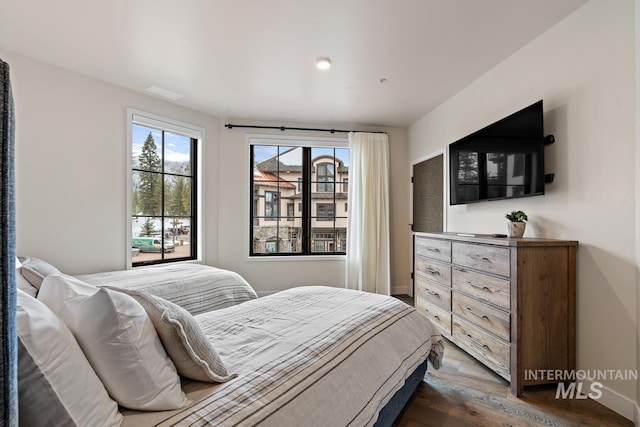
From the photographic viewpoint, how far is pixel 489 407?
1.90 m

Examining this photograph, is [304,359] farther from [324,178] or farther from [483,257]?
[324,178]

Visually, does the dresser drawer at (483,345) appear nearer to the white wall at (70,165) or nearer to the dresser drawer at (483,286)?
the dresser drawer at (483,286)

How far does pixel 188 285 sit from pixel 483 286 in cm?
229

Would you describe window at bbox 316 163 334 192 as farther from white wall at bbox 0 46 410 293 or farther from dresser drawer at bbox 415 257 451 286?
dresser drawer at bbox 415 257 451 286

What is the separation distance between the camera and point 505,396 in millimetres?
2010

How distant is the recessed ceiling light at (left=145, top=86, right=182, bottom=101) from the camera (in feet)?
11.2

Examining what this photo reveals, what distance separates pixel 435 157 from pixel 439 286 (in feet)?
5.92

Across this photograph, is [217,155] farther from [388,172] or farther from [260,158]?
[388,172]

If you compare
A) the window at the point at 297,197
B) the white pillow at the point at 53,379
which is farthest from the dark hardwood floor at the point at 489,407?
the window at the point at 297,197

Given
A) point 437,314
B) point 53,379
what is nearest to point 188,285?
point 53,379

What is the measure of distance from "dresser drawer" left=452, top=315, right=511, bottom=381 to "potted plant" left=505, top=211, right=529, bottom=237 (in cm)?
74

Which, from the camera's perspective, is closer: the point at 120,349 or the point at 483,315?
the point at 120,349

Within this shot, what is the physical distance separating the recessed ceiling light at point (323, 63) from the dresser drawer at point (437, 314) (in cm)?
235

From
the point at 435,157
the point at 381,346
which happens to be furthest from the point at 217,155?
the point at 381,346
